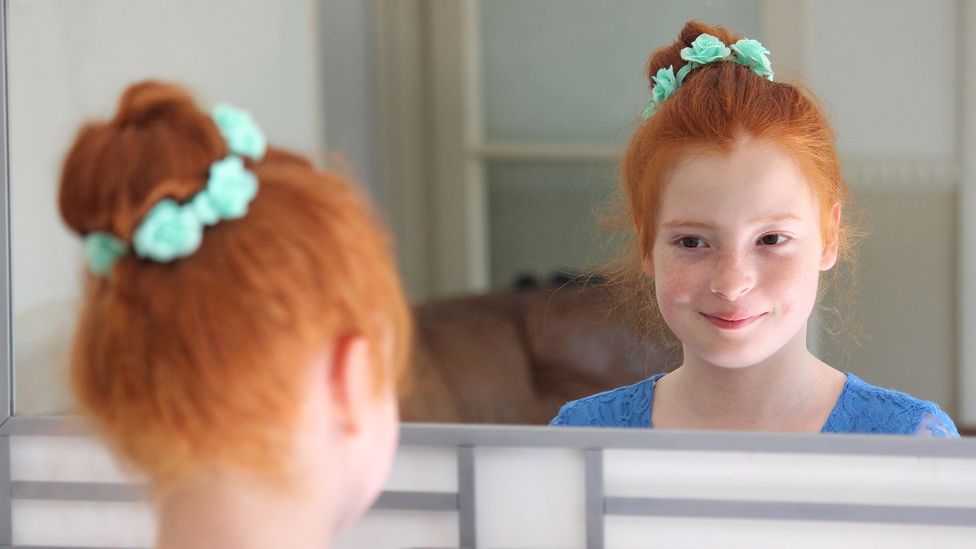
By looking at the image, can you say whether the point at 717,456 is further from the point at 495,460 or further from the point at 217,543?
the point at 217,543

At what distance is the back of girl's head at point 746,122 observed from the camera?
31.2 inches

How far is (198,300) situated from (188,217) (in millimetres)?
43

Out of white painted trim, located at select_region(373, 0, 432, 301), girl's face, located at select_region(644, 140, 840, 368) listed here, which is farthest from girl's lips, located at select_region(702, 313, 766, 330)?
white painted trim, located at select_region(373, 0, 432, 301)

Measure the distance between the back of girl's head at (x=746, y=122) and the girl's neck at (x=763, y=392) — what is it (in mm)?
95

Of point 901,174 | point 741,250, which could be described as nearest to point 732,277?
point 741,250

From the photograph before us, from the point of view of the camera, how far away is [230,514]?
59 cm

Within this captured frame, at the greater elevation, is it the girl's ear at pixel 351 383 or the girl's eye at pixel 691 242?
the girl's eye at pixel 691 242

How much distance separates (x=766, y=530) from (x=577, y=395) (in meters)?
0.18

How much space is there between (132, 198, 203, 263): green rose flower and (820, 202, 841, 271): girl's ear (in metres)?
0.47

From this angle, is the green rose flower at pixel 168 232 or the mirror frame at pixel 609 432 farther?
the mirror frame at pixel 609 432

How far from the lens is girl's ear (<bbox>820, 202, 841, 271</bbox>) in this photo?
80cm

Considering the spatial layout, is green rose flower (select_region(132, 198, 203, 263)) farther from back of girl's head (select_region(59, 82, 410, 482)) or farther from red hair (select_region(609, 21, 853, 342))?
red hair (select_region(609, 21, 853, 342))

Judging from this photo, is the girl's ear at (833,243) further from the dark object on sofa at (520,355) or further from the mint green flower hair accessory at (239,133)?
the mint green flower hair accessory at (239,133)

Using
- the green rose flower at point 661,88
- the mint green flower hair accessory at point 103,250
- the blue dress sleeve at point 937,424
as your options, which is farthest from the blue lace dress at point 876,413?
the mint green flower hair accessory at point 103,250
